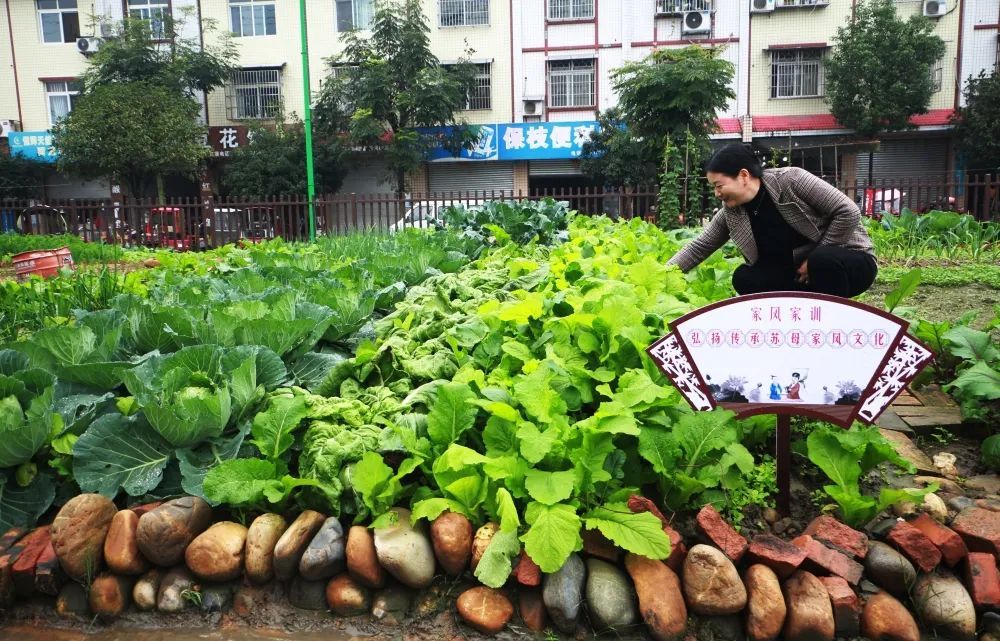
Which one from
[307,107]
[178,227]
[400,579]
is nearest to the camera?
[400,579]

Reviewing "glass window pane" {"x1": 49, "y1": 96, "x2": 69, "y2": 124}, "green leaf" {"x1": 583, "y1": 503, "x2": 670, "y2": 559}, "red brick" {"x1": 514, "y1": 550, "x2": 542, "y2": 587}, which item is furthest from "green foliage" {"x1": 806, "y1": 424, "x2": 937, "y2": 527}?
"glass window pane" {"x1": 49, "y1": 96, "x2": 69, "y2": 124}

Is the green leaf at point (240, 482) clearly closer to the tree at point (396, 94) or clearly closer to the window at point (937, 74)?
the tree at point (396, 94)

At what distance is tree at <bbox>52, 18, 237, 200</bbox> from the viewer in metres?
22.5

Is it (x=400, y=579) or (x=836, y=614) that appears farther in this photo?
(x=400, y=579)

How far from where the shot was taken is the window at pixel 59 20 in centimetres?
2678

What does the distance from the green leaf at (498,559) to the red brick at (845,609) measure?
2.75 ft

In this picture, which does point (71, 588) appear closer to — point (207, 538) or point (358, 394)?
point (207, 538)

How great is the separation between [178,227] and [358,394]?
1618 centimetres

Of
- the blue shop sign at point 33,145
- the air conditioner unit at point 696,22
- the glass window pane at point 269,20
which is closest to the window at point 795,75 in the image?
the air conditioner unit at point 696,22

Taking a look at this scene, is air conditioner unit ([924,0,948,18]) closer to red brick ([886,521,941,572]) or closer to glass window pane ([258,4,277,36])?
glass window pane ([258,4,277,36])

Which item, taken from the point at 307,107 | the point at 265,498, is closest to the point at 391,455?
the point at 265,498

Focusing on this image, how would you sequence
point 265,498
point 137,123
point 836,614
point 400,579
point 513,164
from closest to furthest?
1. point 836,614
2. point 400,579
3. point 265,498
4. point 137,123
5. point 513,164

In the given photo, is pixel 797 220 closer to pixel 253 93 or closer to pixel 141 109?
pixel 141 109

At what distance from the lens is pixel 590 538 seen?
213 centimetres
